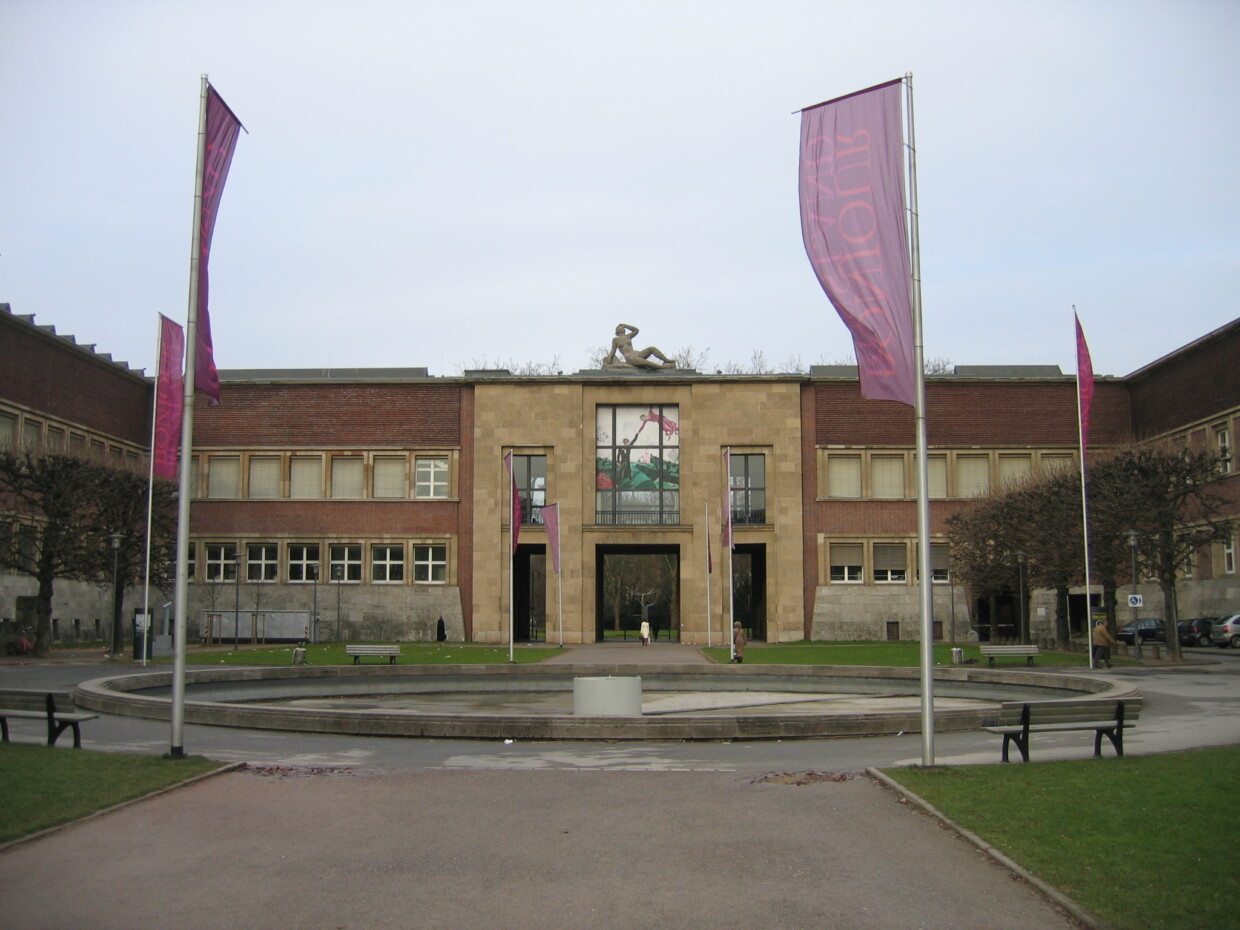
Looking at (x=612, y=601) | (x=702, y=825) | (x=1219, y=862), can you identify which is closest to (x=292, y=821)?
(x=702, y=825)

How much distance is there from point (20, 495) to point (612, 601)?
Answer: 58057 millimetres

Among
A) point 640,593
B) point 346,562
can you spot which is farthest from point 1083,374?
point 640,593

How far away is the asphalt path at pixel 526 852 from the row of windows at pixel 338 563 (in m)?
41.7

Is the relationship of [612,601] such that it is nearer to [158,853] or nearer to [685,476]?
[685,476]

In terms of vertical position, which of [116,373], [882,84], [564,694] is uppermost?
[116,373]

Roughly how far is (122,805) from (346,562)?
46.8 m

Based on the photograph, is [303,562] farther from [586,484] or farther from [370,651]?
[370,651]

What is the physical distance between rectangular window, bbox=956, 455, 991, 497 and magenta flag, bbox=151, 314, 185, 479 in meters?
36.8

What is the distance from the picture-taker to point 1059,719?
593 inches

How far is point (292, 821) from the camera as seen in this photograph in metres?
11.4

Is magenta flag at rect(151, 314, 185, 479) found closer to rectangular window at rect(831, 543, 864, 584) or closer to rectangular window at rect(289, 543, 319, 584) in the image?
rectangular window at rect(289, 543, 319, 584)

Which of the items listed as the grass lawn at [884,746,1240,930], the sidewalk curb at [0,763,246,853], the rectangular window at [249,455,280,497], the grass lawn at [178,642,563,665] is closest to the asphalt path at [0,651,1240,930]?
the sidewalk curb at [0,763,246,853]

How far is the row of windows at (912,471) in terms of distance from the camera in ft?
190

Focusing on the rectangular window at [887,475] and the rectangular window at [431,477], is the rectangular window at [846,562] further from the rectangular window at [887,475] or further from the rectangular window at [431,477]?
the rectangular window at [431,477]
